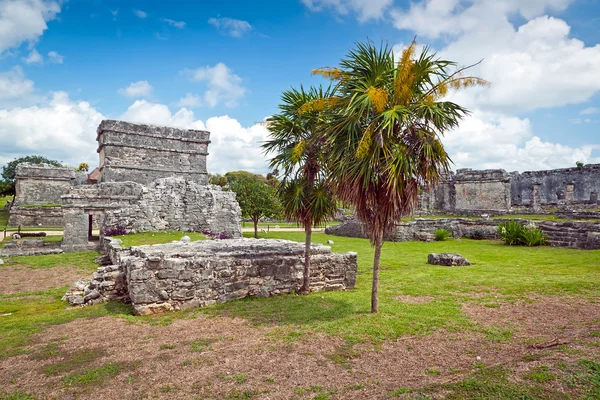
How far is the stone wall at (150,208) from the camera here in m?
18.5

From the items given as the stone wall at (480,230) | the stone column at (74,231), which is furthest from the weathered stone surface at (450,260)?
the stone column at (74,231)

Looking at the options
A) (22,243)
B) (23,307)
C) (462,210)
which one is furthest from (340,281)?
(462,210)

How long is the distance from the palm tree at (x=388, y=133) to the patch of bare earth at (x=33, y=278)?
903 cm

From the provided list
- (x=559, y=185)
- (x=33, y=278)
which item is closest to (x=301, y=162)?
(x=33, y=278)

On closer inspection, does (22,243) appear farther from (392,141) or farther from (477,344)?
(477,344)

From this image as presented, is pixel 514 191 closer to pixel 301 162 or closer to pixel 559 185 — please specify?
pixel 559 185

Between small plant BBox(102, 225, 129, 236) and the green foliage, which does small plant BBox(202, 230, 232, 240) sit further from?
the green foliage

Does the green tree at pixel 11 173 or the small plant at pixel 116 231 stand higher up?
the green tree at pixel 11 173

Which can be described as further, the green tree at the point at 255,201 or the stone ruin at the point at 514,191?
the stone ruin at the point at 514,191

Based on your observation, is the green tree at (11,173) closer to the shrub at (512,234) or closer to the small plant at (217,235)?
the small plant at (217,235)

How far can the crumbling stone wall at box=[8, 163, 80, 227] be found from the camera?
3060 cm

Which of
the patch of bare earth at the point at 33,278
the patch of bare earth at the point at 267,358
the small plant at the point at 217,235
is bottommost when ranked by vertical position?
the patch of bare earth at the point at 33,278

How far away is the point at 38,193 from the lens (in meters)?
33.2

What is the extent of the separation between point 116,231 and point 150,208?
2012mm
